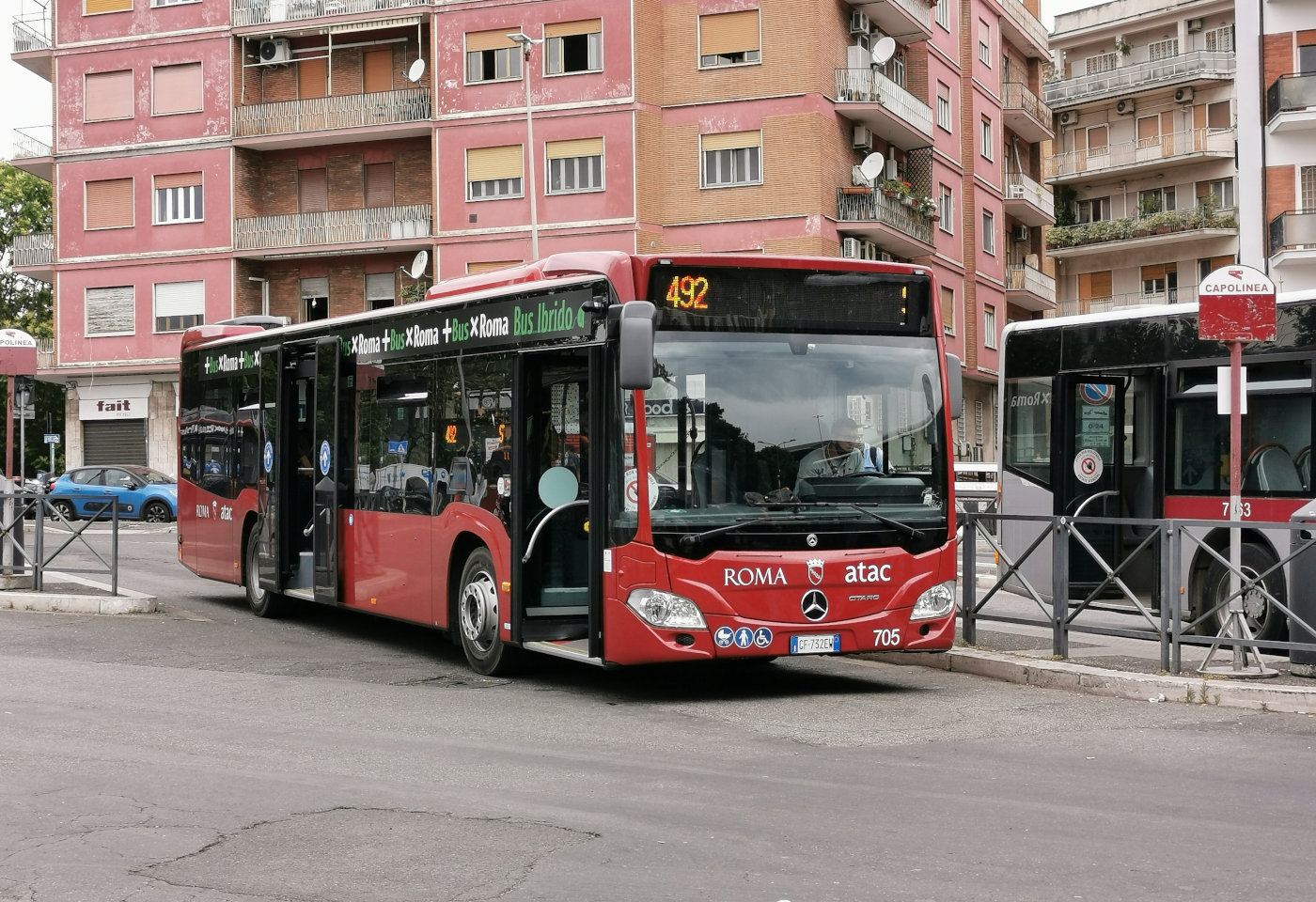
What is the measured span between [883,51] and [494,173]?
10923mm

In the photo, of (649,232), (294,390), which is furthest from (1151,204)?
(294,390)

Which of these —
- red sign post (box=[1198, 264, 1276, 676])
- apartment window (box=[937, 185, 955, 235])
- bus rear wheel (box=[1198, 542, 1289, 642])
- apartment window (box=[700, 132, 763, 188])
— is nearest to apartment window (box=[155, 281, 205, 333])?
apartment window (box=[700, 132, 763, 188])

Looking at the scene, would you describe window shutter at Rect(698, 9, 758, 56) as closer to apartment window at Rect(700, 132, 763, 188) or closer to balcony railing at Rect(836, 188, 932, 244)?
apartment window at Rect(700, 132, 763, 188)

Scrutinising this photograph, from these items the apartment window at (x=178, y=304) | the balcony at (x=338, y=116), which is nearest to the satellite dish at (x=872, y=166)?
the balcony at (x=338, y=116)

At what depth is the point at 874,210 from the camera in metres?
44.2

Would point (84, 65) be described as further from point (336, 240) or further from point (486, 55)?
point (486, 55)

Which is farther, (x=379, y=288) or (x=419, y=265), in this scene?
(x=379, y=288)

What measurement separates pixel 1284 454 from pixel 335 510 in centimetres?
801

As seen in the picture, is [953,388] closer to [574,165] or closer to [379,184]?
[574,165]

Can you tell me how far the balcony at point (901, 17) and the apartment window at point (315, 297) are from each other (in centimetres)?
1733

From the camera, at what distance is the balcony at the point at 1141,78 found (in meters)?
64.4

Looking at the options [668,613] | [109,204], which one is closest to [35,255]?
[109,204]

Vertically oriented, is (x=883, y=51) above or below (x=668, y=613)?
above

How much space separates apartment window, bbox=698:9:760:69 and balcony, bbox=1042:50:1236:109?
88.0 feet
